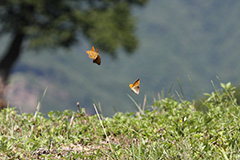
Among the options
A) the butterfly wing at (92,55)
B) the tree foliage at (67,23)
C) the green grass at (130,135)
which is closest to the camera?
the butterfly wing at (92,55)

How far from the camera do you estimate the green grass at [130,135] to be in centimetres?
295

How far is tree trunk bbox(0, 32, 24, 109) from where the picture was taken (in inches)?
796

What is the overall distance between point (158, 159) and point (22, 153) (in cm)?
136

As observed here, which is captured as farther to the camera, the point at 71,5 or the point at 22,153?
the point at 71,5

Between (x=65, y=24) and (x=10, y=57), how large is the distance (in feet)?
14.5

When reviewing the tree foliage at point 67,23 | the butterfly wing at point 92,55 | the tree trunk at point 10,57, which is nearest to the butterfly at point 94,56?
the butterfly wing at point 92,55

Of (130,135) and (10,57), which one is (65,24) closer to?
(10,57)

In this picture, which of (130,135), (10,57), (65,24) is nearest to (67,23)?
(65,24)

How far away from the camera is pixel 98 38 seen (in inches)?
739

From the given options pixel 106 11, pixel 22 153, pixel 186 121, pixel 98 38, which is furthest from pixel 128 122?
pixel 106 11

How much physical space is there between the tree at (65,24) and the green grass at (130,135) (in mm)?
14855

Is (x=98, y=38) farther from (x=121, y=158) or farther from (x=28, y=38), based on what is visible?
(x=121, y=158)

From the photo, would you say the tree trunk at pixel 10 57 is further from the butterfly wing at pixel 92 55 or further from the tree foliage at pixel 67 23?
the butterfly wing at pixel 92 55

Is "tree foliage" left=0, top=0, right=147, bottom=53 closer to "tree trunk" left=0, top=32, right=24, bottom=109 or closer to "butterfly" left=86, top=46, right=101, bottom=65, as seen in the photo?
"tree trunk" left=0, top=32, right=24, bottom=109
